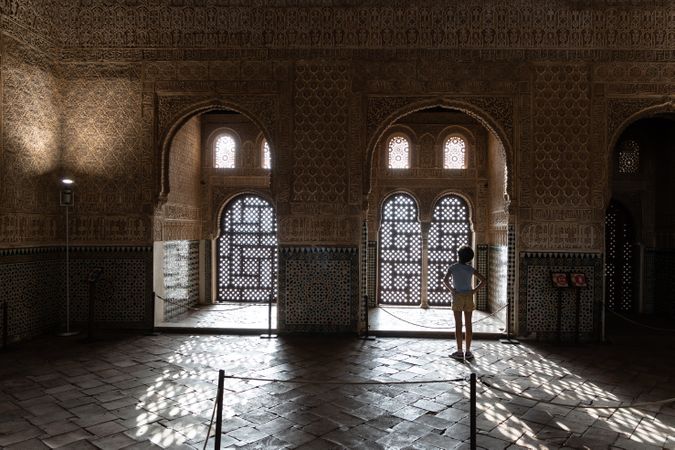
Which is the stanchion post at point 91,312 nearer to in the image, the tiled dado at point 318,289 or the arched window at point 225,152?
the tiled dado at point 318,289

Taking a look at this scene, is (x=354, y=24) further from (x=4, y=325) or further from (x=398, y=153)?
(x=4, y=325)

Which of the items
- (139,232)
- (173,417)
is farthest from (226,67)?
(173,417)

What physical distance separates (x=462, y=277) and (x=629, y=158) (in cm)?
575

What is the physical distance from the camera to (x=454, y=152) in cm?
948

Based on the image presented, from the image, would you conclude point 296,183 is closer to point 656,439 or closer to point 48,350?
point 48,350

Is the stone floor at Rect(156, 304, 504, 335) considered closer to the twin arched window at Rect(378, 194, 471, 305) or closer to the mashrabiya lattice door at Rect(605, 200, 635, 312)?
the twin arched window at Rect(378, 194, 471, 305)

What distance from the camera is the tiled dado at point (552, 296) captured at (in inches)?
256

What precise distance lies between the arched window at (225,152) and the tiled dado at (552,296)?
608 centimetres

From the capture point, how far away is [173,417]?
371 centimetres

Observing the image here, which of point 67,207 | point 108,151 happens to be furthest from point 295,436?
point 108,151

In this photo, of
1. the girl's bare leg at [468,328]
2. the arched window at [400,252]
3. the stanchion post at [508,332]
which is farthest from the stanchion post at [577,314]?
the arched window at [400,252]

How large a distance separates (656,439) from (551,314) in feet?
10.5

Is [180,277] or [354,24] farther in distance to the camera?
[180,277]

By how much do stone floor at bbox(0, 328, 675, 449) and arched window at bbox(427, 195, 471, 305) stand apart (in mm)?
3182
